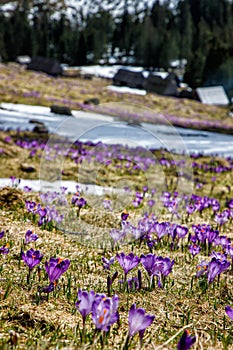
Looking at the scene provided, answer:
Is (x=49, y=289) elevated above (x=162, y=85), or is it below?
below

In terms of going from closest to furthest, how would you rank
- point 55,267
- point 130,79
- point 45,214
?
1. point 55,267
2. point 45,214
3. point 130,79

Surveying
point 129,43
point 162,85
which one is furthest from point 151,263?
point 129,43

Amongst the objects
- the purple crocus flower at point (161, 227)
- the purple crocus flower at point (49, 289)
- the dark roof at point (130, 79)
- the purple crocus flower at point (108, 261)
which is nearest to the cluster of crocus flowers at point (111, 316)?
the purple crocus flower at point (49, 289)

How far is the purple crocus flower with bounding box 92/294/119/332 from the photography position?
1.97 m

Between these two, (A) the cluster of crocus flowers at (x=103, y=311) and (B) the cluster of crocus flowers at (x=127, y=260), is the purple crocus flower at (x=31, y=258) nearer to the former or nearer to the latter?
(B) the cluster of crocus flowers at (x=127, y=260)

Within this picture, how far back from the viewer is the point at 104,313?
199 centimetres

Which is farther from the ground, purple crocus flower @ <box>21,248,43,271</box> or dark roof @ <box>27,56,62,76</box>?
dark roof @ <box>27,56,62,76</box>

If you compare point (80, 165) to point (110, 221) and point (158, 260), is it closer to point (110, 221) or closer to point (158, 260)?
point (110, 221)

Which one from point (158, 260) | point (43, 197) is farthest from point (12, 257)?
point (43, 197)

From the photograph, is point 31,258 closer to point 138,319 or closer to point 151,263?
point 151,263

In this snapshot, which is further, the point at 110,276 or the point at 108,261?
the point at 110,276

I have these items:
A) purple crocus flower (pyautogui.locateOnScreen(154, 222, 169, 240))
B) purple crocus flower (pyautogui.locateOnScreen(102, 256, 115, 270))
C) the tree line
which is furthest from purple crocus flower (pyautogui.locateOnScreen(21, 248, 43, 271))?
the tree line

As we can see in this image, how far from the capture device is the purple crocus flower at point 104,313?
1.97 metres

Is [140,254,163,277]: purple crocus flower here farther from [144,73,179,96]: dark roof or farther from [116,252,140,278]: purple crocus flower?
[144,73,179,96]: dark roof
